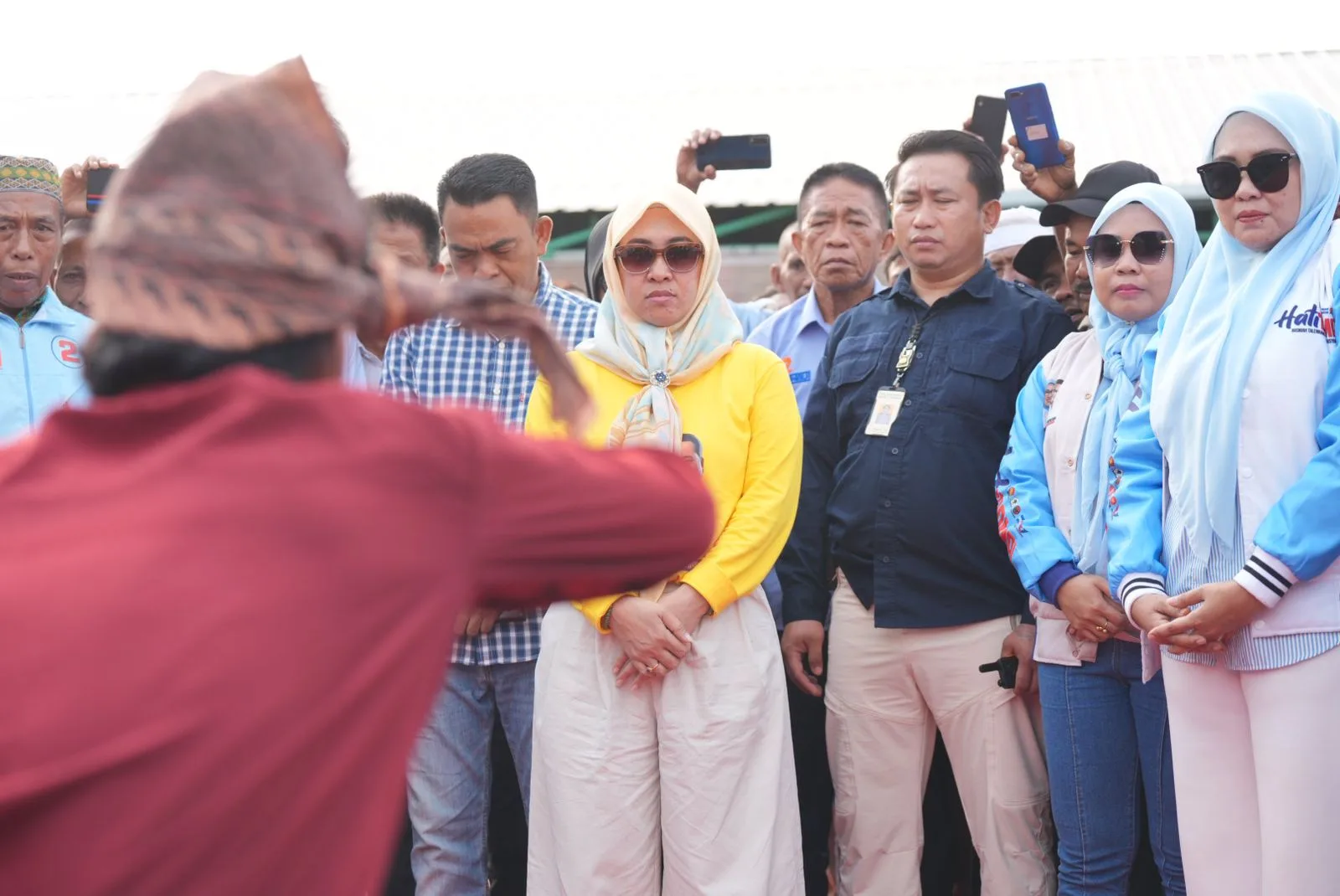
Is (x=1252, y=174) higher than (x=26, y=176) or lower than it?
lower

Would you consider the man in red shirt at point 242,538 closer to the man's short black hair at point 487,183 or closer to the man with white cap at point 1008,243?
the man's short black hair at point 487,183

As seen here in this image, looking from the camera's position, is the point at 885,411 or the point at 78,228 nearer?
the point at 885,411

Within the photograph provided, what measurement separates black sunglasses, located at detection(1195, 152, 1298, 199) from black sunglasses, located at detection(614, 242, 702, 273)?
1396mm

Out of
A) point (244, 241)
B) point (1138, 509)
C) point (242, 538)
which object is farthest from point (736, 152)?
point (242, 538)

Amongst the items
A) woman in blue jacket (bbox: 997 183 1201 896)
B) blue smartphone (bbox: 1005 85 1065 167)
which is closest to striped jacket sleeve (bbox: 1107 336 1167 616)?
woman in blue jacket (bbox: 997 183 1201 896)

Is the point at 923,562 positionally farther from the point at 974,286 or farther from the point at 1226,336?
the point at 1226,336

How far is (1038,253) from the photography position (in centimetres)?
539

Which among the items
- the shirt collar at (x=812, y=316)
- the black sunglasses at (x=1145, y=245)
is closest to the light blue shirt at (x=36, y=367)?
the shirt collar at (x=812, y=316)

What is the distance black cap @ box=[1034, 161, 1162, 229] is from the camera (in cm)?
456

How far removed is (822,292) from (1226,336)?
207 centimetres

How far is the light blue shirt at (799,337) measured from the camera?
16.9 feet

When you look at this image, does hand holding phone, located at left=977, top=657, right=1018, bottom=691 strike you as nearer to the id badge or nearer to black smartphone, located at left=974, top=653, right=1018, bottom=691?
black smartphone, located at left=974, top=653, right=1018, bottom=691

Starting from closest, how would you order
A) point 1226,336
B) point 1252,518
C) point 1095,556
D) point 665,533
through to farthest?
point 665,533, point 1252,518, point 1226,336, point 1095,556

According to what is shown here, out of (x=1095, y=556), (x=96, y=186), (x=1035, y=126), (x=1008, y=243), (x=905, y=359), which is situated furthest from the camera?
(x=1008, y=243)
